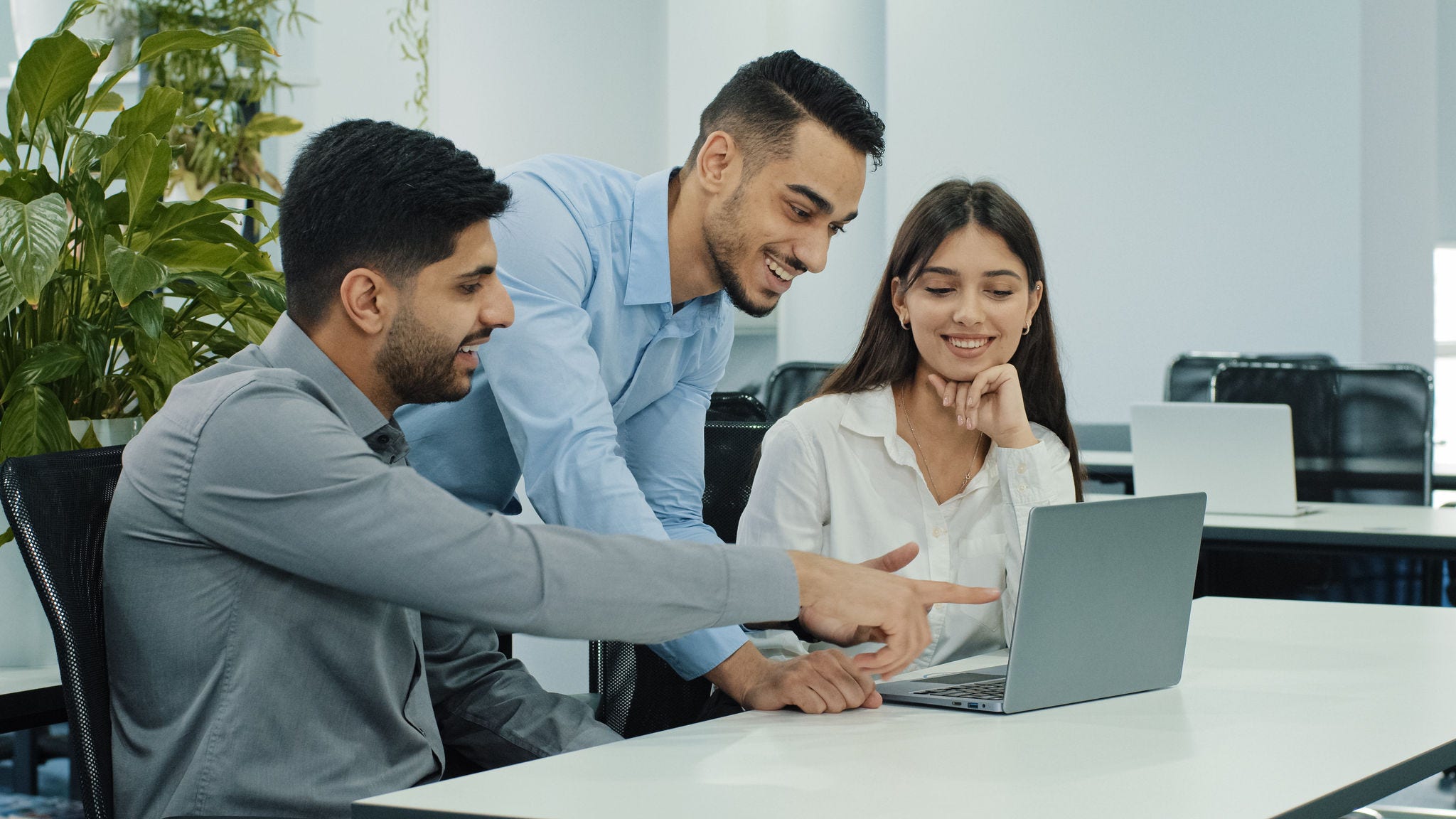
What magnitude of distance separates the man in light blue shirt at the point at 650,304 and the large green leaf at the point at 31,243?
450 millimetres

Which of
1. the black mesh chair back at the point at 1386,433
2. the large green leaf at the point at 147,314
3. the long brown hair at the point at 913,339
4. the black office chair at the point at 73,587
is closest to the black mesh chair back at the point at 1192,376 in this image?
the black mesh chair back at the point at 1386,433

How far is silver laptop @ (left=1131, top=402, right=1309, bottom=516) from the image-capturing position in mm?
3258

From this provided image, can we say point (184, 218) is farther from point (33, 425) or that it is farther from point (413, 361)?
point (413, 361)

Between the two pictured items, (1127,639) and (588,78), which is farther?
(588,78)

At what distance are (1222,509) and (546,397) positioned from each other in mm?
2285

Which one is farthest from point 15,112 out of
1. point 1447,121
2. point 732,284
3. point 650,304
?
point 1447,121

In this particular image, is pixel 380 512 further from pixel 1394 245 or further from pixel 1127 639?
pixel 1394 245

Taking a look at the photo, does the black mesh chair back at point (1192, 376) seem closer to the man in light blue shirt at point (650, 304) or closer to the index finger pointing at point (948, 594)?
the man in light blue shirt at point (650, 304)

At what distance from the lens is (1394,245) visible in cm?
529

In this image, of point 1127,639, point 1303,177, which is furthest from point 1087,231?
point 1127,639

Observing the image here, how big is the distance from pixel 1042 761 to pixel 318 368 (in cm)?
75

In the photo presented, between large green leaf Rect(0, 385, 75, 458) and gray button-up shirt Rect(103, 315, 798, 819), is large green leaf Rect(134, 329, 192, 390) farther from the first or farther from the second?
gray button-up shirt Rect(103, 315, 798, 819)

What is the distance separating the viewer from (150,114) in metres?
1.93

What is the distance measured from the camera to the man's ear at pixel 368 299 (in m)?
1.33
